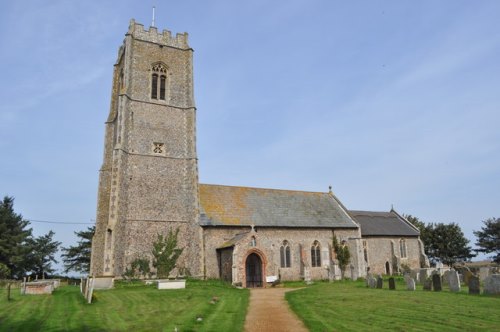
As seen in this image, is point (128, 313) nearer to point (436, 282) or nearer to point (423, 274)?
point (436, 282)

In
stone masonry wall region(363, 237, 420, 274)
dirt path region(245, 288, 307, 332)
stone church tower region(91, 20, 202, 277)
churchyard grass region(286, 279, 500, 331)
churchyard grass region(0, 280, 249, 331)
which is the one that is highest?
stone church tower region(91, 20, 202, 277)

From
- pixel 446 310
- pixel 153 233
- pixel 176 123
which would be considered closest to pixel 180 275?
pixel 153 233

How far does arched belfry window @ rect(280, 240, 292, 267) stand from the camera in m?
29.6

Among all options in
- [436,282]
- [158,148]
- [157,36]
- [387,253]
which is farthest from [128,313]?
[387,253]

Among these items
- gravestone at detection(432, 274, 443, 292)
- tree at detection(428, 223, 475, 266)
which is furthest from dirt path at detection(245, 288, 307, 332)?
tree at detection(428, 223, 475, 266)

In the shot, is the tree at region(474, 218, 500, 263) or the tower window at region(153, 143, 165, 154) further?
the tree at region(474, 218, 500, 263)

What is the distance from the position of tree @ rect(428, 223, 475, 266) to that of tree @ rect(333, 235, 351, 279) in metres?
20.7

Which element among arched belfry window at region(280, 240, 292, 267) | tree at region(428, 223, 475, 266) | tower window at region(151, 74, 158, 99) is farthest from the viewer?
tree at region(428, 223, 475, 266)

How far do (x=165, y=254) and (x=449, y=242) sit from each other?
3686cm

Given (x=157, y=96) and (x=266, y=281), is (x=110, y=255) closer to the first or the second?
(x=266, y=281)

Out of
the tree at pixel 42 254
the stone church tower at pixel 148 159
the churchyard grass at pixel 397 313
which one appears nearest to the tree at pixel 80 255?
the tree at pixel 42 254

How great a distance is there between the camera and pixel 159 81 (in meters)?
29.9

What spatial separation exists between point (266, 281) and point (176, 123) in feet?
44.4

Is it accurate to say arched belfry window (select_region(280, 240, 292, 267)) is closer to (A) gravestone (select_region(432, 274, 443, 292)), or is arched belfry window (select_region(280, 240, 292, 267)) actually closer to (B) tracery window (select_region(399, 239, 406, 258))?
(A) gravestone (select_region(432, 274, 443, 292))
